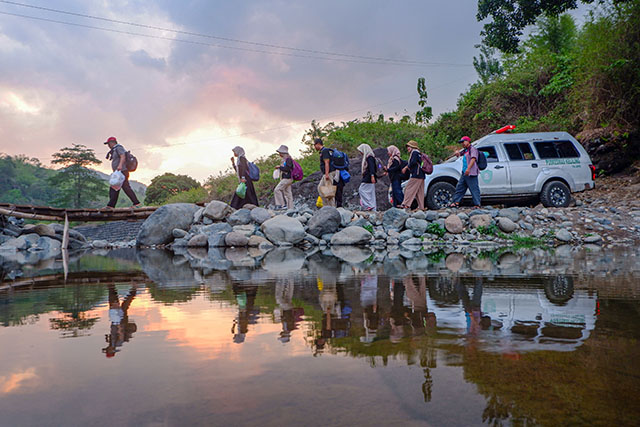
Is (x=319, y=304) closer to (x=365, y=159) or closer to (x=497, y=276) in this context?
(x=497, y=276)

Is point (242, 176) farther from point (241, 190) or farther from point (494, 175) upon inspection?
point (494, 175)

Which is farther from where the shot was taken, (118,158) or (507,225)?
(118,158)

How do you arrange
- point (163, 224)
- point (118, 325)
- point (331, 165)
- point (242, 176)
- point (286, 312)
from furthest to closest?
point (163, 224)
point (242, 176)
point (331, 165)
point (286, 312)
point (118, 325)

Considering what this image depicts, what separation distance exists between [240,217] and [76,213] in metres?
6.35

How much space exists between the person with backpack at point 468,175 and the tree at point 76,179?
48504mm

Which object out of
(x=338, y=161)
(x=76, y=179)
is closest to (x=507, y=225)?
(x=338, y=161)

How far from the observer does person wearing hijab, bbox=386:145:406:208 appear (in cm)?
1268

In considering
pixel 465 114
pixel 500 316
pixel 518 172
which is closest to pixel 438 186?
pixel 518 172

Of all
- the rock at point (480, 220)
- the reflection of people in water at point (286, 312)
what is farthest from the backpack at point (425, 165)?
the reflection of people in water at point (286, 312)

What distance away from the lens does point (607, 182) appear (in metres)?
17.2

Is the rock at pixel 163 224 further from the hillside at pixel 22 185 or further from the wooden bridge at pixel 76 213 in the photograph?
the hillside at pixel 22 185

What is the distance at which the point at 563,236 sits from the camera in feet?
35.1

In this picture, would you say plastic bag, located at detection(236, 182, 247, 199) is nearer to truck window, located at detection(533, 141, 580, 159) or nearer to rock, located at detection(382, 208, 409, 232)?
rock, located at detection(382, 208, 409, 232)

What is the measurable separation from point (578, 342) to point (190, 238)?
12689 millimetres
